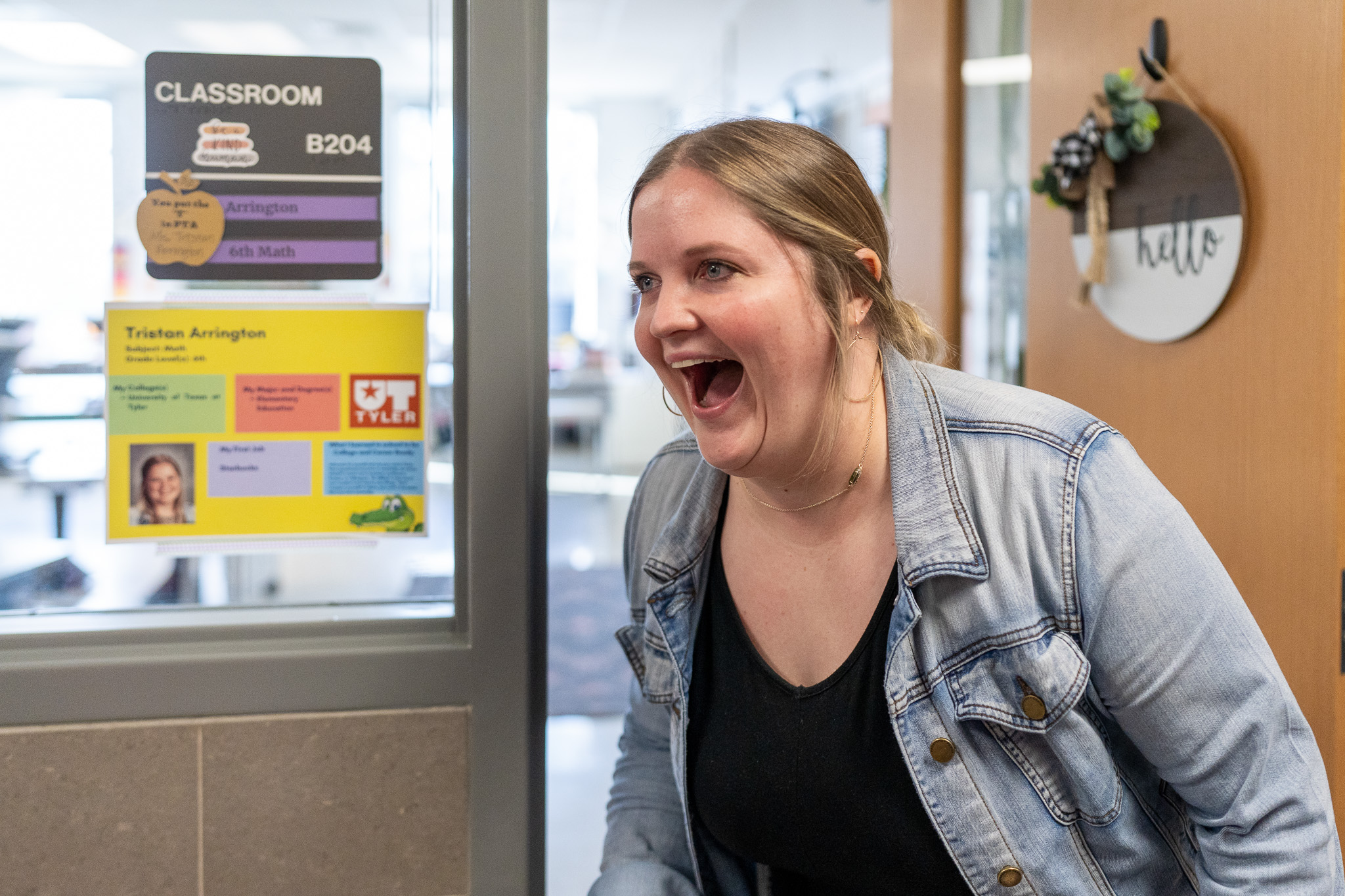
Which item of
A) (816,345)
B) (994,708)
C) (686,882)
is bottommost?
(686,882)

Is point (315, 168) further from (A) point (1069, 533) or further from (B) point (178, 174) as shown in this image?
(A) point (1069, 533)

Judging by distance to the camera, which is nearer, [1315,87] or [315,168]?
[315,168]

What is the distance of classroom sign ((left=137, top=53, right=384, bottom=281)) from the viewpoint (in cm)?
117

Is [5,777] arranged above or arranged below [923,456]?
below

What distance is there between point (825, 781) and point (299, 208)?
2.72ft

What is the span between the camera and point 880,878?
3.48 ft

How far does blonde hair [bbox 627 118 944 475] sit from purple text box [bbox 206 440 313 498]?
46 cm

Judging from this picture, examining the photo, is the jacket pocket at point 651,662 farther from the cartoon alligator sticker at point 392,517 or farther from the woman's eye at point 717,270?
the woman's eye at point 717,270

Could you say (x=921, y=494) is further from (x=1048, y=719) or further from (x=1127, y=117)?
(x=1127, y=117)

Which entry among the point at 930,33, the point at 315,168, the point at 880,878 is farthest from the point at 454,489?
the point at 930,33

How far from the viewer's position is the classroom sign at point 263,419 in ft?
3.86

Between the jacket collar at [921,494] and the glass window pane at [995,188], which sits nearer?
the jacket collar at [921,494]

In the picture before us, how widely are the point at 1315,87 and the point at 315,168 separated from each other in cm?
129

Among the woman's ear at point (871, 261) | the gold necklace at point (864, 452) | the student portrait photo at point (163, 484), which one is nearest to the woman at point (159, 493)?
the student portrait photo at point (163, 484)
